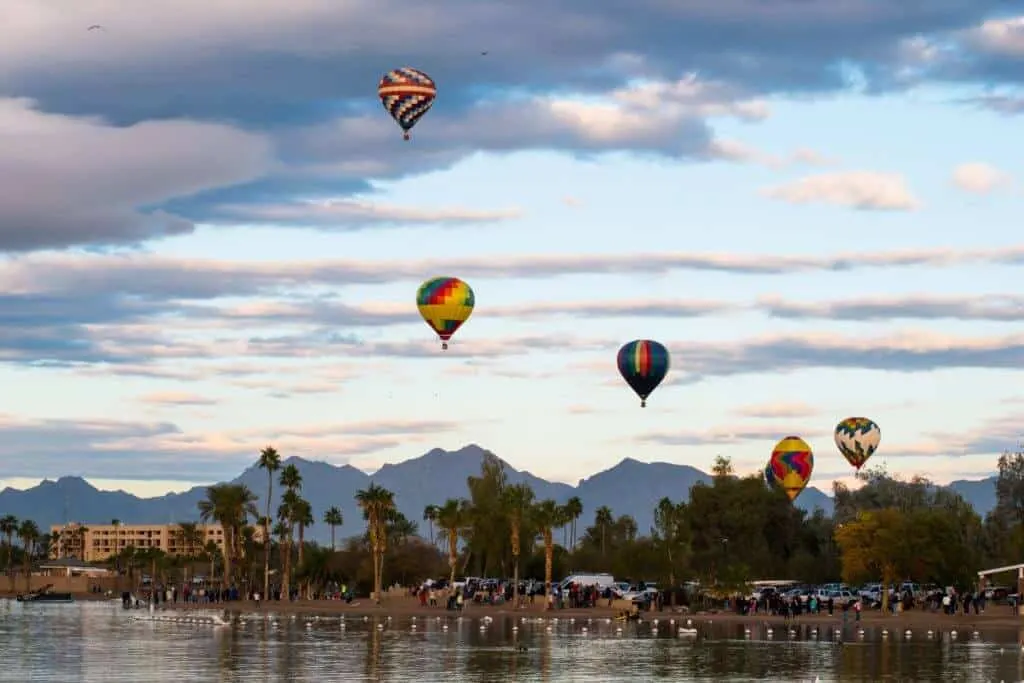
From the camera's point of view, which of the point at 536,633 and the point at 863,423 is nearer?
the point at 536,633

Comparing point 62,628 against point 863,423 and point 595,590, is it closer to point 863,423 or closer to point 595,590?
point 595,590

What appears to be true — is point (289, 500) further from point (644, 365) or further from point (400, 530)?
point (644, 365)

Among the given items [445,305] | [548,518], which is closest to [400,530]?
[548,518]

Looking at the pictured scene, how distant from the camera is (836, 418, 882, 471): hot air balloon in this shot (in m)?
129

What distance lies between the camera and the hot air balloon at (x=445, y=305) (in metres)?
94.1

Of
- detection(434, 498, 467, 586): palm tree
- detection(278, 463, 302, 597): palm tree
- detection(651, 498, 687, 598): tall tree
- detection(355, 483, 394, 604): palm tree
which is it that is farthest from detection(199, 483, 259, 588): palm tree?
detection(651, 498, 687, 598): tall tree

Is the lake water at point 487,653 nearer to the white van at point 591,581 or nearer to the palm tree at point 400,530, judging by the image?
the white van at point 591,581

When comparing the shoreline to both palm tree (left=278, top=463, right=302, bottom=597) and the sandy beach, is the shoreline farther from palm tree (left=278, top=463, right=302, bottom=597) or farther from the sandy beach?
palm tree (left=278, top=463, right=302, bottom=597)

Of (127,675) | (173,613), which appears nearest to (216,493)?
(173,613)

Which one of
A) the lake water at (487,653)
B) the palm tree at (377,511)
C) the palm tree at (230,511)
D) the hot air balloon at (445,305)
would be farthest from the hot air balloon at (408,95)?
the palm tree at (230,511)

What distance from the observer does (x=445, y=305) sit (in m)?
94.0

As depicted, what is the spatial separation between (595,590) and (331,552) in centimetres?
6605

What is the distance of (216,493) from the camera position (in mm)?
166750

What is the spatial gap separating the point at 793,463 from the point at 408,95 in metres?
67.0
